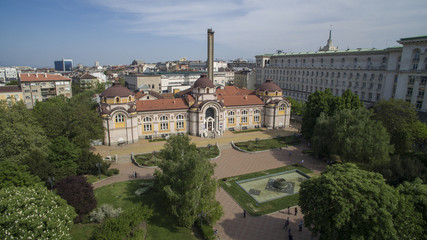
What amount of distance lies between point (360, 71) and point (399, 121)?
104 feet

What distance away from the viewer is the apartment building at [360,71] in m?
52.0

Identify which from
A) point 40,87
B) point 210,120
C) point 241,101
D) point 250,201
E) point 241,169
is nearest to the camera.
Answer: point 250,201

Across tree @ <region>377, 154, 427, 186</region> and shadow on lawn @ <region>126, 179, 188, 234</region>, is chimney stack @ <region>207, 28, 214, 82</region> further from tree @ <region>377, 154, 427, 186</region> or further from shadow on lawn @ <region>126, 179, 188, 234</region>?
tree @ <region>377, 154, 427, 186</region>

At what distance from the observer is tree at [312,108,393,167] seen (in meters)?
35.1

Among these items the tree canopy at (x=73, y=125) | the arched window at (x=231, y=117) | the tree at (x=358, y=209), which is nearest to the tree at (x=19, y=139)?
the tree canopy at (x=73, y=125)

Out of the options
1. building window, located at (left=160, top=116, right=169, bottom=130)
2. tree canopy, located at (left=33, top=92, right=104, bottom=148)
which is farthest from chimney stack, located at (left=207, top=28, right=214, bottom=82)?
tree canopy, located at (left=33, top=92, right=104, bottom=148)

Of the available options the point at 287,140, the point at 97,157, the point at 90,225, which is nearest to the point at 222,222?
the point at 90,225

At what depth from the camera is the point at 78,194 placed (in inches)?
993

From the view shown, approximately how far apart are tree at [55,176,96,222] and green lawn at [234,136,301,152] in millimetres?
29463

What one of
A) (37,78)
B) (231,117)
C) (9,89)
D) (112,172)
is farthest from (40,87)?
(231,117)

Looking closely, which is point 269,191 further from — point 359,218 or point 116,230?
point 116,230

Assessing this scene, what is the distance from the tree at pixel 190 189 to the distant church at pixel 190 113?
90.2 feet

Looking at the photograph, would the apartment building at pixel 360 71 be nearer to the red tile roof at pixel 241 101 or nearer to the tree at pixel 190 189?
the red tile roof at pixel 241 101

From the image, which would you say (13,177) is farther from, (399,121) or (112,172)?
(399,121)
